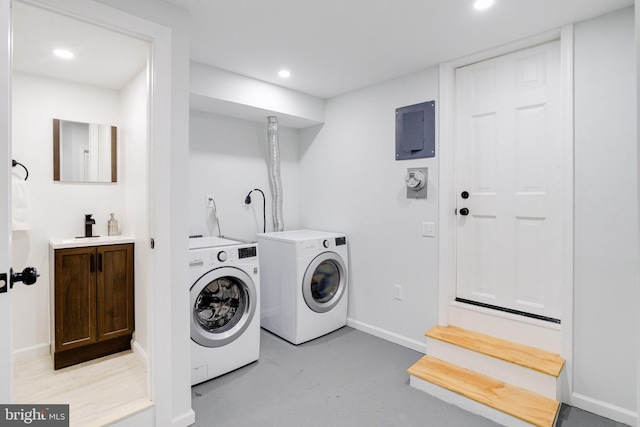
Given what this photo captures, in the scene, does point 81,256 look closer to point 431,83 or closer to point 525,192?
point 431,83

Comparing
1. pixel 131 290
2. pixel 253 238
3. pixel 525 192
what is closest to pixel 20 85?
pixel 131 290

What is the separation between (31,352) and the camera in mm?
2441

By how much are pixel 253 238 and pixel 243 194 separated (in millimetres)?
477

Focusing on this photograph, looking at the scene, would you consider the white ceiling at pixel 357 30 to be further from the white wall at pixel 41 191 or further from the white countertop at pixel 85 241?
the white countertop at pixel 85 241

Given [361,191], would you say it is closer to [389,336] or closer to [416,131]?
[416,131]

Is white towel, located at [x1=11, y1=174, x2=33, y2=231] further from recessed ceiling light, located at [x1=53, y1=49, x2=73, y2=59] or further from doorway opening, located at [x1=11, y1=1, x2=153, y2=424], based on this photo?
recessed ceiling light, located at [x1=53, y1=49, x2=73, y2=59]

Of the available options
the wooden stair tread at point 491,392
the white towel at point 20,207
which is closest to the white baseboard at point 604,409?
the wooden stair tread at point 491,392

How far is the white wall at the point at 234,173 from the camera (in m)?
3.12

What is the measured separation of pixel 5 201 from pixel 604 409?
306 centimetres

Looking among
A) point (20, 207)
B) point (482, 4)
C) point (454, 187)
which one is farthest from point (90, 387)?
point (482, 4)

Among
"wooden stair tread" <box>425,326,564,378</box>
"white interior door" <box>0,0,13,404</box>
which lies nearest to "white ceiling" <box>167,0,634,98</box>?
"white interior door" <box>0,0,13,404</box>

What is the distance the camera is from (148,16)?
67.2 inches

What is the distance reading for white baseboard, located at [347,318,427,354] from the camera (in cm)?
279

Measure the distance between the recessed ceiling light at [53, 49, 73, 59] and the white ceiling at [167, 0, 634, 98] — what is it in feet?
2.44
